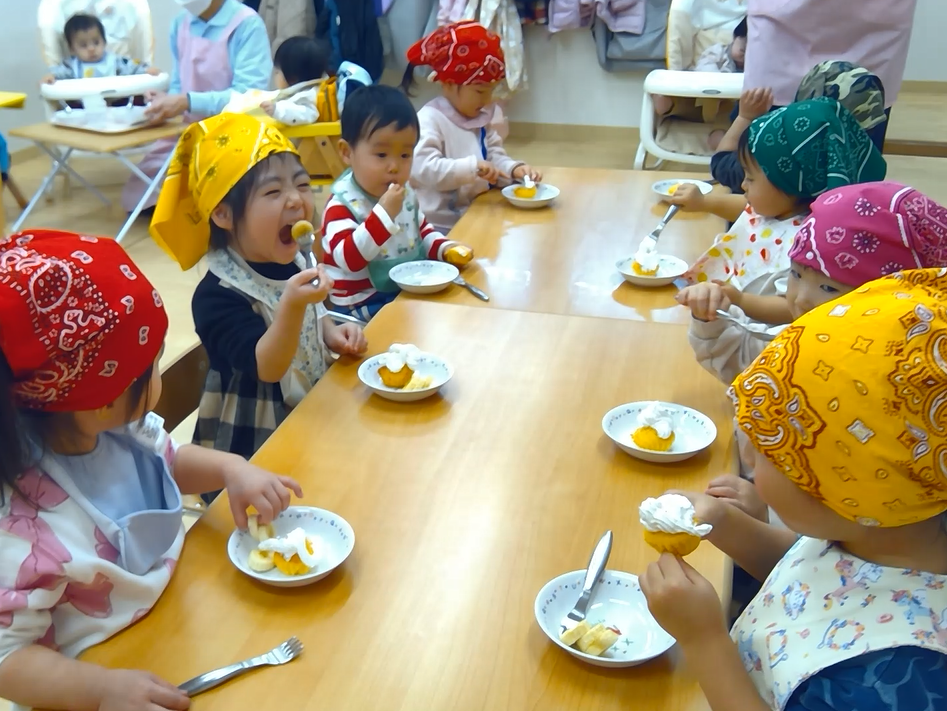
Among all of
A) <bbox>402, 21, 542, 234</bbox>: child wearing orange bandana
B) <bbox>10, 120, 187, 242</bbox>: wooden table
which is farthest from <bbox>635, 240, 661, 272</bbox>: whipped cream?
<bbox>10, 120, 187, 242</bbox>: wooden table

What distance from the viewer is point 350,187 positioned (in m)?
2.07

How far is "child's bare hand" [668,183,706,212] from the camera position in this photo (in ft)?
6.74

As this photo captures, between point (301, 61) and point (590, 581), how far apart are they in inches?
128

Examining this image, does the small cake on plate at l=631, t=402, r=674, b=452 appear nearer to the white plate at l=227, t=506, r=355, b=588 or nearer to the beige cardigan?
the white plate at l=227, t=506, r=355, b=588

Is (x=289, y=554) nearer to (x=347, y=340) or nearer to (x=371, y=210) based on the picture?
(x=347, y=340)

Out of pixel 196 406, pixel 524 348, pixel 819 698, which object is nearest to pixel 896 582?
pixel 819 698

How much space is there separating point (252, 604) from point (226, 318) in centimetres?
69

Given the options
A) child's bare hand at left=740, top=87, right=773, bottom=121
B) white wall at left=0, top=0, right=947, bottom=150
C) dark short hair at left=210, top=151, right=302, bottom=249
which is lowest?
white wall at left=0, top=0, right=947, bottom=150

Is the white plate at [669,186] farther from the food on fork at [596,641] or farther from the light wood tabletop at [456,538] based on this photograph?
the food on fork at [596,641]

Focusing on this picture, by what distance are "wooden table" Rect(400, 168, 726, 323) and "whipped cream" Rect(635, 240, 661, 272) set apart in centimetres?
5

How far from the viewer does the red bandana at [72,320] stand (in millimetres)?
771

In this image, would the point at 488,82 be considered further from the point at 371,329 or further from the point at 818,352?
the point at 818,352

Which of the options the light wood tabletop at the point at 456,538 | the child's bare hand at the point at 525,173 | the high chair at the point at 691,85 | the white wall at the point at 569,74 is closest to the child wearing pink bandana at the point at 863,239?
the light wood tabletop at the point at 456,538

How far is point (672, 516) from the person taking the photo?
0.85 m
